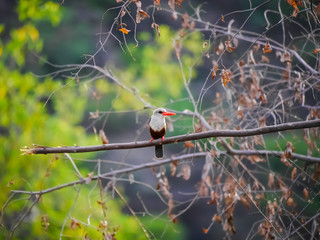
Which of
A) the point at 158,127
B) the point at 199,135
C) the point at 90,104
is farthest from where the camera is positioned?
the point at 90,104

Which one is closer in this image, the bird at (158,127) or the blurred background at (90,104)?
the bird at (158,127)

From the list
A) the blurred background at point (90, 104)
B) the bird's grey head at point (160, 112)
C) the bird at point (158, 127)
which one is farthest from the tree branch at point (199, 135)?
the bird's grey head at point (160, 112)

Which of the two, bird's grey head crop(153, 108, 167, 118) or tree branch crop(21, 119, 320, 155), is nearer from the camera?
tree branch crop(21, 119, 320, 155)

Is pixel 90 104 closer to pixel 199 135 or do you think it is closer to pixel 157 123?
pixel 157 123

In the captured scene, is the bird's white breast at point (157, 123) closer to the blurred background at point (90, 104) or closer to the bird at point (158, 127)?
the bird at point (158, 127)

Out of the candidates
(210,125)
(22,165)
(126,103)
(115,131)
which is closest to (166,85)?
(126,103)

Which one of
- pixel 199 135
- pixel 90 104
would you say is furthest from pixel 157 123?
pixel 90 104

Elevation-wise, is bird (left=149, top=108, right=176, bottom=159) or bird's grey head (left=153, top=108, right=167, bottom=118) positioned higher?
bird's grey head (left=153, top=108, right=167, bottom=118)

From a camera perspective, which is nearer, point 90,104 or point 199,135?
point 199,135

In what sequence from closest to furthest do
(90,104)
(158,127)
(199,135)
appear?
(199,135) < (158,127) < (90,104)

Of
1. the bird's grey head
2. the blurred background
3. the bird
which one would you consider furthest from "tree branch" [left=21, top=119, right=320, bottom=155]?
the bird's grey head

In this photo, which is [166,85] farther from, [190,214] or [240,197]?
[240,197]

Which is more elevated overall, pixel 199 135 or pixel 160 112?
pixel 199 135

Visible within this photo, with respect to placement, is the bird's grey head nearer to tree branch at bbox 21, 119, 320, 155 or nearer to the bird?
the bird
